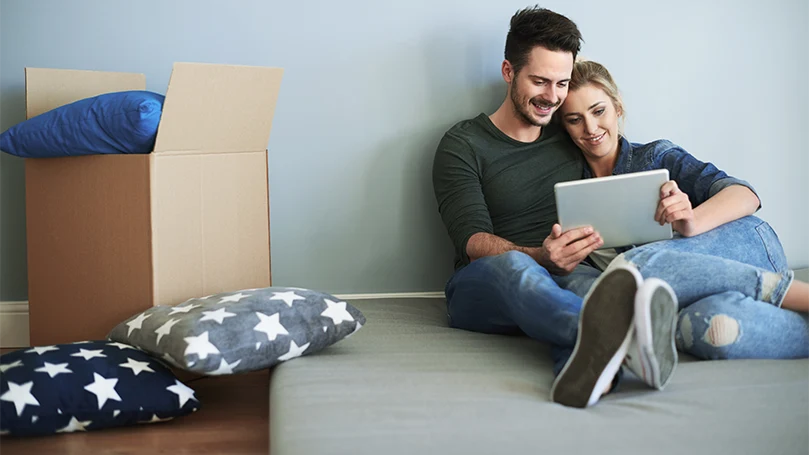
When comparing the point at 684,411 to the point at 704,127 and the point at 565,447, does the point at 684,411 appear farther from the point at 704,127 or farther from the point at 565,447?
the point at 704,127

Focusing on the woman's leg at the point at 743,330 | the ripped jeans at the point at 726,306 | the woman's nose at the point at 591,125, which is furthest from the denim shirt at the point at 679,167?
the woman's leg at the point at 743,330

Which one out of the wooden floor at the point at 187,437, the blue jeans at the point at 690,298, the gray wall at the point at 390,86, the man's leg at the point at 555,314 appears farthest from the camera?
the gray wall at the point at 390,86

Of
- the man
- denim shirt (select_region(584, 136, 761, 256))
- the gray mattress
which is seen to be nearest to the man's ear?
the man

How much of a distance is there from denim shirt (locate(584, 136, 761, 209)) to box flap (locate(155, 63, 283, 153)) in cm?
90

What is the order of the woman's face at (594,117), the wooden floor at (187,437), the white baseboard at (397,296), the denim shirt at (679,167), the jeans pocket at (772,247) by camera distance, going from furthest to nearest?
the white baseboard at (397,296) → the woman's face at (594,117) → the denim shirt at (679,167) → the jeans pocket at (772,247) → the wooden floor at (187,437)

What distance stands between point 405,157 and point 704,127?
3.01 feet

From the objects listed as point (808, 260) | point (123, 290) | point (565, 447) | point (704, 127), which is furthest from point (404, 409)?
point (808, 260)

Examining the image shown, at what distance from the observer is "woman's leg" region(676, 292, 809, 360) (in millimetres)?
1483

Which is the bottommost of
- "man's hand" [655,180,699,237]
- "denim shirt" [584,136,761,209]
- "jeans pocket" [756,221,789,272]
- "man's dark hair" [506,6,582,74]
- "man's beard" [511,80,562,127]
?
"jeans pocket" [756,221,789,272]

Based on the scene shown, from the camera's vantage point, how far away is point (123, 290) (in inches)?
68.6

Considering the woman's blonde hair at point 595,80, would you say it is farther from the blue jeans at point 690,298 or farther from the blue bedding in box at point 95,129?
the blue bedding in box at point 95,129

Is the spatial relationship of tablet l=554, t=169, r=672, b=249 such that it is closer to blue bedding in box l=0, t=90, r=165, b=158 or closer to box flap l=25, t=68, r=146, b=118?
blue bedding in box l=0, t=90, r=165, b=158

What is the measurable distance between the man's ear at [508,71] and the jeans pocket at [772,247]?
71 cm

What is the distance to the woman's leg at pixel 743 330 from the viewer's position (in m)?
1.48
